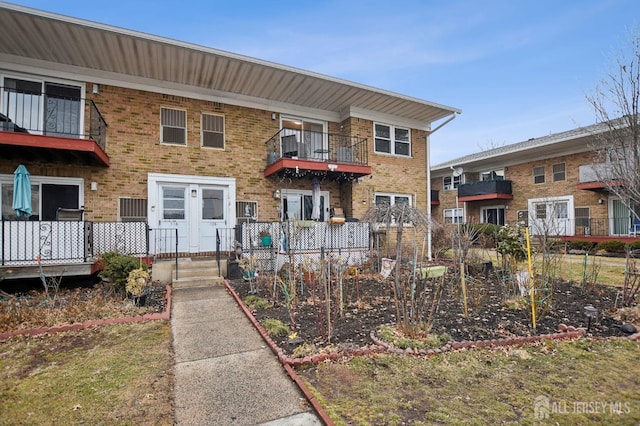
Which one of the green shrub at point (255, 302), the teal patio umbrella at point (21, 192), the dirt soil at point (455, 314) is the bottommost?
the dirt soil at point (455, 314)

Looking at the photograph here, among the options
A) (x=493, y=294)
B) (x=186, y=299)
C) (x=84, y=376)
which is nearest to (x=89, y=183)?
(x=186, y=299)

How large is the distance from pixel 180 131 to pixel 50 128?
3475 millimetres

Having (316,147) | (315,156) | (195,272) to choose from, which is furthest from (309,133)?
(195,272)

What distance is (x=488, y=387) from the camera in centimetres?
354

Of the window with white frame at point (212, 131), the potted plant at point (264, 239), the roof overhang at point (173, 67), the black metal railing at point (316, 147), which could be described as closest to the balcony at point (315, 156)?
the black metal railing at point (316, 147)

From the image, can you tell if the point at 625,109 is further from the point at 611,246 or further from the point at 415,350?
the point at 611,246

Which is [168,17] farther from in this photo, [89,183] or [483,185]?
[483,185]

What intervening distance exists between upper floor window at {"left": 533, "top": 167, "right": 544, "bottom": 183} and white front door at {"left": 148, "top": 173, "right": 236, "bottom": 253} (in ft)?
61.7

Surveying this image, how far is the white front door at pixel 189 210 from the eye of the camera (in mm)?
10336

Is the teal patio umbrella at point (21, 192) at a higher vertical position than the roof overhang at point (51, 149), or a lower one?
lower

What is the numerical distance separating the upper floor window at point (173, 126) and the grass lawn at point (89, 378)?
7.21m

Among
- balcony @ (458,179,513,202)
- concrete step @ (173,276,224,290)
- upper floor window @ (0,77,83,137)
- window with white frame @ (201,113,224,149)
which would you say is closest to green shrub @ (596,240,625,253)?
balcony @ (458,179,513,202)

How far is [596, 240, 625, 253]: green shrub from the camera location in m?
15.2

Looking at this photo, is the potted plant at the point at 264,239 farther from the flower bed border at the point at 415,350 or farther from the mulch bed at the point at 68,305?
the flower bed border at the point at 415,350
